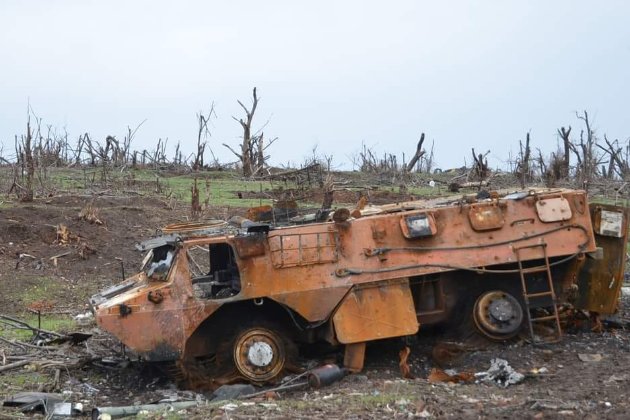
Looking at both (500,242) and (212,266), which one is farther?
(212,266)

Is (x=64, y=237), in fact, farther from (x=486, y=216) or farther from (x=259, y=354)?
(x=486, y=216)

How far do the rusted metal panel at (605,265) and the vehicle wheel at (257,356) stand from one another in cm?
423

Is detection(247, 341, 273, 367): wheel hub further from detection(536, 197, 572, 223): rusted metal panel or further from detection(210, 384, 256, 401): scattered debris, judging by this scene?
detection(536, 197, 572, 223): rusted metal panel

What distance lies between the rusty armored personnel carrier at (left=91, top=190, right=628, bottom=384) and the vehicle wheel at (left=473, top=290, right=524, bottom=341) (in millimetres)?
13

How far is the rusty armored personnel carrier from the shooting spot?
8883 mm

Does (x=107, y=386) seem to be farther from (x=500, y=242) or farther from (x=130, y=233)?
(x=130, y=233)

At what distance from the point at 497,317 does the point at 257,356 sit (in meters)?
2.89

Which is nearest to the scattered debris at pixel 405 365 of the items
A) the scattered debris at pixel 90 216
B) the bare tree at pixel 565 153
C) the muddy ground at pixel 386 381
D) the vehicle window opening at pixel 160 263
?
the muddy ground at pixel 386 381

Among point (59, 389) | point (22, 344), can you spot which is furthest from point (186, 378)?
point (22, 344)

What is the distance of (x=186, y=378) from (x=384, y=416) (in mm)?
2964

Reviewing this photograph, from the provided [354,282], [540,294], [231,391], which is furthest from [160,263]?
[540,294]

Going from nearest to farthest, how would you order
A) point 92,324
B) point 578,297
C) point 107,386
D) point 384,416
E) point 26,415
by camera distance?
point 384,416 → point 26,415 → point 107,386 → point 578,297 → point 92,324

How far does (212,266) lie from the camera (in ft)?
34.9

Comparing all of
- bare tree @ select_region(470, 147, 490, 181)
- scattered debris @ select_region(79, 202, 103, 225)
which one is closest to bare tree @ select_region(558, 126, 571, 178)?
bare tree @ select_region(470, 147, 490, 181)
